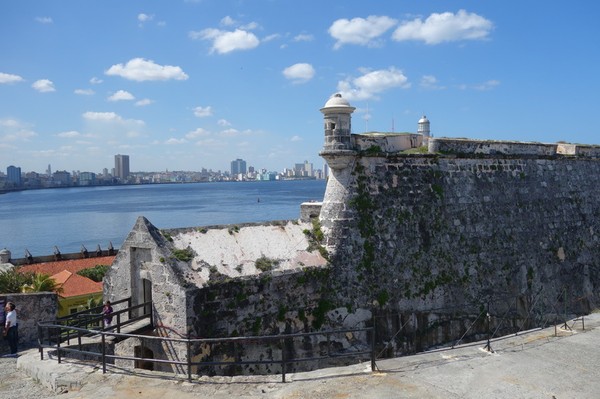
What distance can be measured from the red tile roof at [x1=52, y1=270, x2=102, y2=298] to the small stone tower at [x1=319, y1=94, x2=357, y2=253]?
55.8 ft

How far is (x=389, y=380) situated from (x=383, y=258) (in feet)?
17.1

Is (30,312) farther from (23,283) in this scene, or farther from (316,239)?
(23,283)

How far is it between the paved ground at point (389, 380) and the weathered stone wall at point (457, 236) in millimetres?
3570

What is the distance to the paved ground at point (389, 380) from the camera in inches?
302

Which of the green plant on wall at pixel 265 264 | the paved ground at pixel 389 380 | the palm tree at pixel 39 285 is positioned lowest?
the palm tree at pixel 39 285

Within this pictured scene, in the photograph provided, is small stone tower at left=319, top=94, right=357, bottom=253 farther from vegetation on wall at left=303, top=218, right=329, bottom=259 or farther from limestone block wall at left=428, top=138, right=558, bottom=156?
limestone block wall at left=428, top=138, right=558, bottom=156

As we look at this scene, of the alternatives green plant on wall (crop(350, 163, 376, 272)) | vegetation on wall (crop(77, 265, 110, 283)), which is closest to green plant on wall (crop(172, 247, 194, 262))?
green plant on wall (crop(350, 163, 376, 272))

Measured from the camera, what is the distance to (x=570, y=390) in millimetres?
7910

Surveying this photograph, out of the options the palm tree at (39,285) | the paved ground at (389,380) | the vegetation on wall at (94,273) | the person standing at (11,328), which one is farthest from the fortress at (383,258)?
the vegetation on wall at (94,273)

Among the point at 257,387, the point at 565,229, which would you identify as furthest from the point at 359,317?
the point at 565,229

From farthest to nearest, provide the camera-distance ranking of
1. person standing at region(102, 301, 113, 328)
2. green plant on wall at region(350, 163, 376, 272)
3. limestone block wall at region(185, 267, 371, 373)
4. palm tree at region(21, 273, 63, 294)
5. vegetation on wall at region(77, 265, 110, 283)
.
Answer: vegetation on wall at region(77, 265, 110, 283) < palm tree at region(21, 273, 63, 294) < green plant on wall at region(350, 163, 376, 272) < person standing at region(102, 301, 113, 328) < limestone block wall at region(185, 267, 371, 373)

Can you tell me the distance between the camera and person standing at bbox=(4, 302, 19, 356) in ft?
36.1

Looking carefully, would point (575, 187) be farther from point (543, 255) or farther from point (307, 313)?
point (307, 313)

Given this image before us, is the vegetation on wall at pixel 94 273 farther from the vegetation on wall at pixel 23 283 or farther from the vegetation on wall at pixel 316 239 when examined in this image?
the vegetation on wall at pixel 316 239
